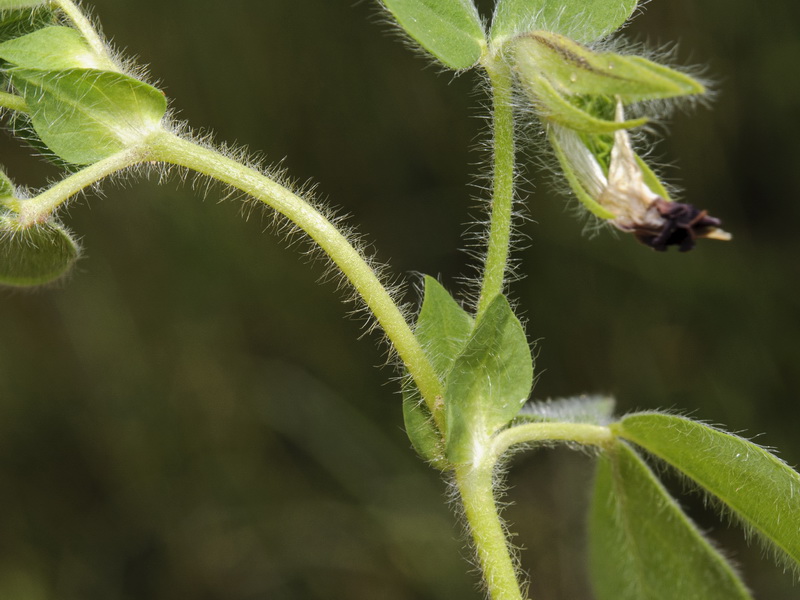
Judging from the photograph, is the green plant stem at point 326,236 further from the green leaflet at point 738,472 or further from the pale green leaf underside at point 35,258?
the green leaflet at point 738,472

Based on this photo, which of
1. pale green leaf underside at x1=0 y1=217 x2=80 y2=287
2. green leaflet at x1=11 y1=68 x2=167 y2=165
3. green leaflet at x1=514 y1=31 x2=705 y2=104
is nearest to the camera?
green leaflet at x1=514 y1=31 x2=705 y2=104

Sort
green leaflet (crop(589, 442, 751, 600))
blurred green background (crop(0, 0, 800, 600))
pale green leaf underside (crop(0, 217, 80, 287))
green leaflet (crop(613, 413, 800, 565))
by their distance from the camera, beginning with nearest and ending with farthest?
green leaflet (crop(613, 413, 800, 565))
pale green leaf underside (crop(0, 217, 80, 287))
green leaflet (crop(589, 442, 751, 600))
blurred green background (crop(0, 0, 800, 600))

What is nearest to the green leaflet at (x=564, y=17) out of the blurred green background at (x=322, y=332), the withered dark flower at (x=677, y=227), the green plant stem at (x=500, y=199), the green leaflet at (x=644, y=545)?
the green plant stem at (x=500, y=199)

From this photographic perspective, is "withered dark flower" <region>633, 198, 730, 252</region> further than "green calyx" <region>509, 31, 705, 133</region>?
Yes

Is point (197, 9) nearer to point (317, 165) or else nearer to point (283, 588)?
point (317, 165)

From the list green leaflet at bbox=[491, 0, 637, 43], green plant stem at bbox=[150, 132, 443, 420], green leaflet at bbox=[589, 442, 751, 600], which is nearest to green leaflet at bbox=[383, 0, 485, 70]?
green leaflet at bbox=[491, 0, 637, 43]

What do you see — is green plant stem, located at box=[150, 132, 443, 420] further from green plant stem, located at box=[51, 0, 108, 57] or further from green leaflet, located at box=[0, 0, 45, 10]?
green leaflet, located at box=[0, 0, 45, 10]

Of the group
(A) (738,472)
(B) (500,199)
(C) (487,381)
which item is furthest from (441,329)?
(A) (738,472)
